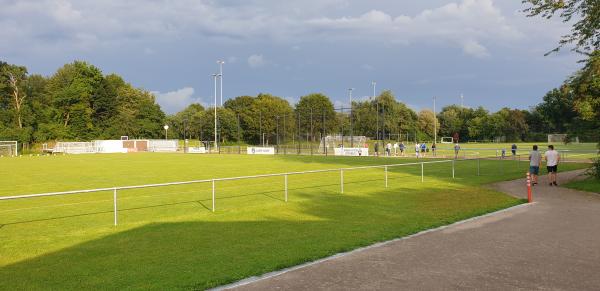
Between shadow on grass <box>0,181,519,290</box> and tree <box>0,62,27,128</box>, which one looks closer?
shadow on grass <box>0,181,519,290</box>

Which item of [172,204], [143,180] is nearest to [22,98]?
[143,180]

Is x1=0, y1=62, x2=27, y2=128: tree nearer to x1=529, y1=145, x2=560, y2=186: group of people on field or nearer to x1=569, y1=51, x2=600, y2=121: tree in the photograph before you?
x1=529, y1=145, x2=560, y2=186: group of people on field

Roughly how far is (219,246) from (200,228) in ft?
6.98

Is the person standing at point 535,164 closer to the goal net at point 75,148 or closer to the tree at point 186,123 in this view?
the goal net at point 75,148

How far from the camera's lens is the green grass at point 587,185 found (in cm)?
1852

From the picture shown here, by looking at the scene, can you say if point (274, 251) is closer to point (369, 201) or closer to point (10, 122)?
point (369, 201)

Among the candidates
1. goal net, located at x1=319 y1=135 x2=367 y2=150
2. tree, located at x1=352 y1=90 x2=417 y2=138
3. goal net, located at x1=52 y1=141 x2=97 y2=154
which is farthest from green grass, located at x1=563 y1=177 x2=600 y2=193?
goal net, located at x1=52 y1=141 x2=97 y2=154

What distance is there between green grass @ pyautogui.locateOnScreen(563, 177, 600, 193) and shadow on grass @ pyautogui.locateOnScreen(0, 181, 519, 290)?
5954mm

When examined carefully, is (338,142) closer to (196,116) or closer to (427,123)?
(196,116)

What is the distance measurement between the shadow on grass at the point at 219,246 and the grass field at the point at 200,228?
0.02m

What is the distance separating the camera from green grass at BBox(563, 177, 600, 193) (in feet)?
60.8

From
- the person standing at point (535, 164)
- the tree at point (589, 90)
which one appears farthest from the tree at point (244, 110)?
the tree at point (589, 90)

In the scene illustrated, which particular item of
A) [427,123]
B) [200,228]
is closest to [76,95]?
[427,123]

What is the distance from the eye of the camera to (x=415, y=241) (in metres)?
9.52
